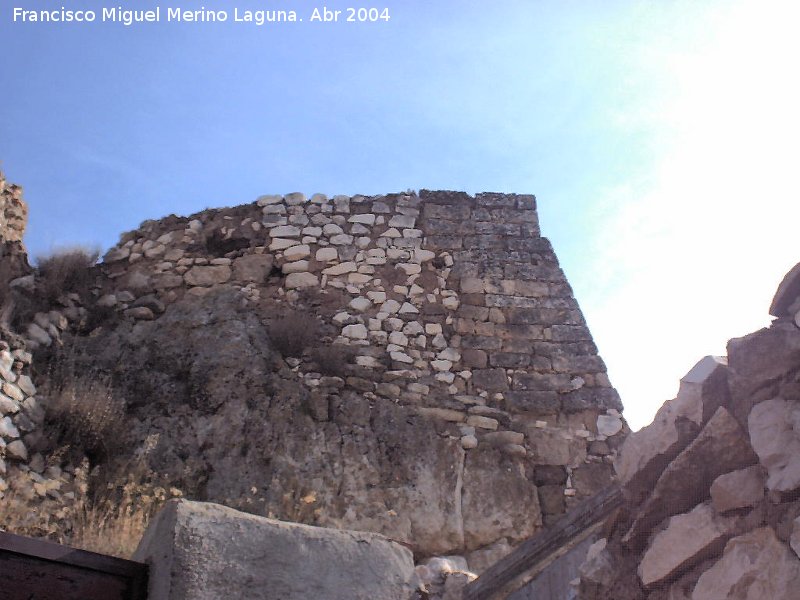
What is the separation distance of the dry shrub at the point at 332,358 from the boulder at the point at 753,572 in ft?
15.6

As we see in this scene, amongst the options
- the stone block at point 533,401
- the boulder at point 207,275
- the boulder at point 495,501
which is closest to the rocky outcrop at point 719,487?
the boulder at point 495,501

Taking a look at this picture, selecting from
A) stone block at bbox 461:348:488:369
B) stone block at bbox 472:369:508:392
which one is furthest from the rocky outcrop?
stone block at bbox 461:348:488:369

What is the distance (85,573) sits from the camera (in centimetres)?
326

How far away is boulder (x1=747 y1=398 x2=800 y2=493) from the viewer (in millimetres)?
2393

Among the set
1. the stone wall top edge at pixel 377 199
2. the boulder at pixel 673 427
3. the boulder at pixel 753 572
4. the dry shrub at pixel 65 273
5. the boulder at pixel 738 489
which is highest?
the stone wall top edge at pixel 377 199

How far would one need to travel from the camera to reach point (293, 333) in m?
7.18

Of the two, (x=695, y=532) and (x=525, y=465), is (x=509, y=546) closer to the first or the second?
(x=525, y=465)

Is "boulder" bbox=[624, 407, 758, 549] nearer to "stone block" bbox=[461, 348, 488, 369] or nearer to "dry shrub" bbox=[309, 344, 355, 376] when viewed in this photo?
"dry shrub" bbox=[309, 344, 355, 376]

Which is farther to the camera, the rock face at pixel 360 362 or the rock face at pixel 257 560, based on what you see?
the rock face at pixel 360 362

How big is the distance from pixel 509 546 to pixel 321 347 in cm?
225

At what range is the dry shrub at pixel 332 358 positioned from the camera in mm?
7000

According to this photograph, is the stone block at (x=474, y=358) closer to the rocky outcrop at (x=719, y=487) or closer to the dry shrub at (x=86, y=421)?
the dry shrub at (x=86, y=421)

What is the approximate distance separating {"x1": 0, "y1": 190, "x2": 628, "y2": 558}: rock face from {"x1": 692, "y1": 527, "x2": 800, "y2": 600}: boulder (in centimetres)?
354

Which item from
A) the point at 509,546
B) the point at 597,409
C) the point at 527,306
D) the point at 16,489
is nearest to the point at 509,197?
the point at 527,306
